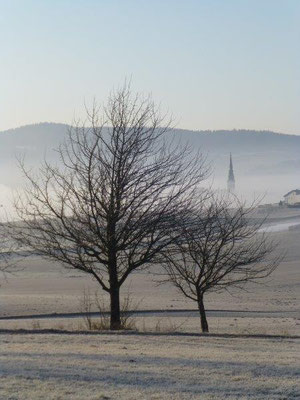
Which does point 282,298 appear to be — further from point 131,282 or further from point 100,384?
point 100,384

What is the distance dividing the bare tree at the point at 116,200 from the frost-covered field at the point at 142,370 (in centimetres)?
502

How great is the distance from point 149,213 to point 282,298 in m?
20.3

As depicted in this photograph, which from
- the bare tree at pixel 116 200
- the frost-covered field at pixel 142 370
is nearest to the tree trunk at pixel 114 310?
the bare tree at pixel 116 200

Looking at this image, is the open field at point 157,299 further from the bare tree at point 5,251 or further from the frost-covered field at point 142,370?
the frost-covered field at point 142,370

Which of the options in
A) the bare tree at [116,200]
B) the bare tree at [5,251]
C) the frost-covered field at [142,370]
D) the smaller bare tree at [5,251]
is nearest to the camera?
the frost-covered field at [142,370]

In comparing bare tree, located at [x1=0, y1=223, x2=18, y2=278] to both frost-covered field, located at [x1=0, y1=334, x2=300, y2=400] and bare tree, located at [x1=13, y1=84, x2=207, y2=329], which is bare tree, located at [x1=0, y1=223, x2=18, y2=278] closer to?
bare tree, located at [x1=13, y1=84, x2=207, y2=329]

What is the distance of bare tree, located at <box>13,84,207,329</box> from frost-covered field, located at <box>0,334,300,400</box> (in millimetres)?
5017

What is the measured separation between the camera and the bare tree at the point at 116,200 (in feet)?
65.9

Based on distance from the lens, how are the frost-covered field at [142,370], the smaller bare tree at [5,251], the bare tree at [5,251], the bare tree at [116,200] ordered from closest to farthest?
the frost-covered field at [142,370] → the bare tree at [116,200] → the smaller bare tree at [5,251] → the bare tree at [5,251]

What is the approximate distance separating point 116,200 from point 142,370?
8.94 metres

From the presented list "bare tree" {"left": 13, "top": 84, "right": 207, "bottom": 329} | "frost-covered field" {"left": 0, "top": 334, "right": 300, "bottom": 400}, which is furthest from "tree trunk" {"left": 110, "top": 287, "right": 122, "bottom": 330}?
"frost-covered field" {"left": 0, "top": 334, "right": 300, "bottom": 400}

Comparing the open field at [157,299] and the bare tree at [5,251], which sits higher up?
the bare tree at [5,251]

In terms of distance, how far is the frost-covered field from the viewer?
10.1 meters

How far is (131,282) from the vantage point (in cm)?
4931
